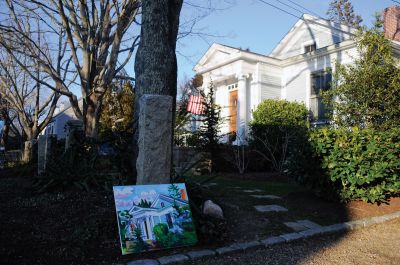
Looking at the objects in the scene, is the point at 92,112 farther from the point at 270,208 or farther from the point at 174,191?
the point at 174,191

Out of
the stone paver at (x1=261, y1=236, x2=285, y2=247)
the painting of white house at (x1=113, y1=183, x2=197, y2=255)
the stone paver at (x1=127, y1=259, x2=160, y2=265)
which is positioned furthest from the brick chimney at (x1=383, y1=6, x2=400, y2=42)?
the stone paver at (x1=127, y1=259, x2=160, y2=265)

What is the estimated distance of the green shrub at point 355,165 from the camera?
5.85m

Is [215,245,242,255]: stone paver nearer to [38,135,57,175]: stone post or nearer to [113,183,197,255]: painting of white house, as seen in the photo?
[113,183,197,255]: painting of white house

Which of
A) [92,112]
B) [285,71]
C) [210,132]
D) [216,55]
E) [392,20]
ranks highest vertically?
[392,20]

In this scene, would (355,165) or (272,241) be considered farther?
(355,165)

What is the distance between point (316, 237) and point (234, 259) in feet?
4.78

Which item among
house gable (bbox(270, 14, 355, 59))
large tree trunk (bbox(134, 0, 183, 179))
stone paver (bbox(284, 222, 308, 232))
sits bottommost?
stone paver (bbox(284, 222, 308, 232))

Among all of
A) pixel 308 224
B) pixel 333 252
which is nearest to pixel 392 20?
pixel 308 224

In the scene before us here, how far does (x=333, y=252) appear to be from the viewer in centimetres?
418

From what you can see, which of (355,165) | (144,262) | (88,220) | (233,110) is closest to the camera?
(144,262)

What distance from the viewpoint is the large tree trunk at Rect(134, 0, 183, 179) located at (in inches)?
209

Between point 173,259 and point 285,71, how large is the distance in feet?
42.2

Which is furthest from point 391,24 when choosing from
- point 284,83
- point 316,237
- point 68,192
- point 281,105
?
point 68,192

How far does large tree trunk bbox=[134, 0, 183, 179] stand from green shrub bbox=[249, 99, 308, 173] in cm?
606
